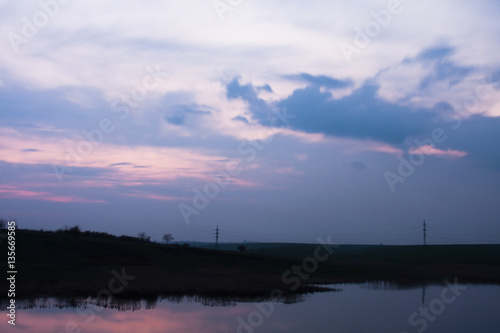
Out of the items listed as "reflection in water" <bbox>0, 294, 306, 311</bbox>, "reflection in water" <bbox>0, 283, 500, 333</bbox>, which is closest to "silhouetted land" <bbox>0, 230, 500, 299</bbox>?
"reflection in water" <bbox>0, 294, 306, 311</bbox>

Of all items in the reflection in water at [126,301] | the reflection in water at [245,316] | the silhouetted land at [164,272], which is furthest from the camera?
the silhouetted land at [164,272]

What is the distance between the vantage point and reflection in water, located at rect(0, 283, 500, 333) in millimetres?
21609

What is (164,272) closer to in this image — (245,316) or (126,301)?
(126,301)

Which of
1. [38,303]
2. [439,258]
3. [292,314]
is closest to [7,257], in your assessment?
[38,303]

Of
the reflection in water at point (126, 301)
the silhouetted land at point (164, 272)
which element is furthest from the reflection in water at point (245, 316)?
the silhouetted land at point (164, 272)

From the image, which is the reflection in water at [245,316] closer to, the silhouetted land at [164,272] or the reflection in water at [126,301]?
the reflection in water at [126,301]

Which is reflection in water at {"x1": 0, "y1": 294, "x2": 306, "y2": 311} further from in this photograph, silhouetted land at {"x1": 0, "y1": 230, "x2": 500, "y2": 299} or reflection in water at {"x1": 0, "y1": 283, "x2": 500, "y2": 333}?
silhouetted land at {"x1": 0, "y1": 230, "x2": 500, "y2": 299}

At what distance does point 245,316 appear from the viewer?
81.2 ft

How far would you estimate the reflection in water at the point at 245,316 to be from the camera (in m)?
21.6

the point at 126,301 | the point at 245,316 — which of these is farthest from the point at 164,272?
the point at 245,316

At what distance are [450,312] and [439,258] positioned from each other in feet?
292

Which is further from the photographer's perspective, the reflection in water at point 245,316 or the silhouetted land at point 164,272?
the silhouetted land at point 164,272

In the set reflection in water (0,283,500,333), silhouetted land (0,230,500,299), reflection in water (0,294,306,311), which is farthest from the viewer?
silhouetted land (0,230,500,299)

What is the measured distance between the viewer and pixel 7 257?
43938 millimetres
